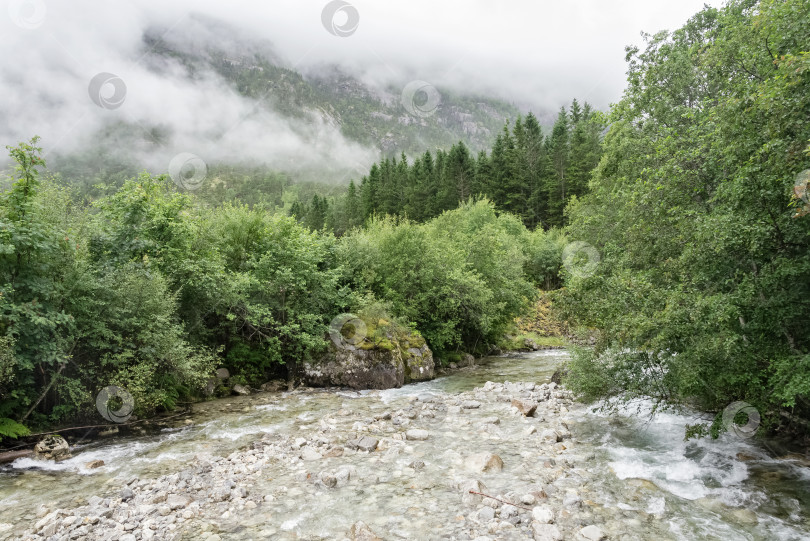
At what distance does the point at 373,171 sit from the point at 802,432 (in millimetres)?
81542

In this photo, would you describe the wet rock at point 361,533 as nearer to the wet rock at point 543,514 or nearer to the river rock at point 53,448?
the wet rock at point 543,514

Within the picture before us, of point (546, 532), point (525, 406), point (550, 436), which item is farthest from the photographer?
point (525, 406)

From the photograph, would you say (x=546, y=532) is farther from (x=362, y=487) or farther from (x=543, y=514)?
(x=362, y=487)

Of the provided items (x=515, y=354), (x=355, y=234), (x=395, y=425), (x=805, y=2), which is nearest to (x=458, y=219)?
(x=515, y=354)

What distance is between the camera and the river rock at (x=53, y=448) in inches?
425

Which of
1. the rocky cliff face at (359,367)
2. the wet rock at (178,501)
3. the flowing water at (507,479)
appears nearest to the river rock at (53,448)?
the flowing water at (507,479)

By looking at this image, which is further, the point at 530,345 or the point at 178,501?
the point at 530,345

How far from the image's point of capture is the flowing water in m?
7.51

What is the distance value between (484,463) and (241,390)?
12563mm

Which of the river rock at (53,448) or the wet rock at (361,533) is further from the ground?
the river rock at (53,448)

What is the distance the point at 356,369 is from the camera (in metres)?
20.7

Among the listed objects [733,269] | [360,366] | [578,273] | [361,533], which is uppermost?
[578,273]

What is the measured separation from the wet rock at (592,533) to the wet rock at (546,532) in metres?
0.40

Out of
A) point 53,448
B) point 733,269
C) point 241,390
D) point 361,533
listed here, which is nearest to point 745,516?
point 733,269
